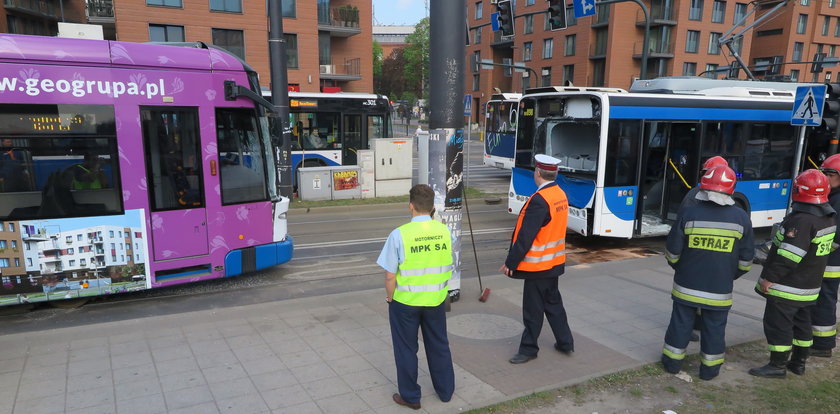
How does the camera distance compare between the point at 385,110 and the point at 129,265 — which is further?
the point at 385,110

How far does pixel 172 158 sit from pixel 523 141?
682 centimetres

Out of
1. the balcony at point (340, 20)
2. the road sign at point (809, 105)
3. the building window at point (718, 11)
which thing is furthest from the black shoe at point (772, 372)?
the building window at point (718, 11)

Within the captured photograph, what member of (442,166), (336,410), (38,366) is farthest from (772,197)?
(38,366)

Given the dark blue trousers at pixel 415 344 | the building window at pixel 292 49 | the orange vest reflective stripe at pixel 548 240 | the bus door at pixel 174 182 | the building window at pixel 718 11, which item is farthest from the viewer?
the building window at pixel 718 11

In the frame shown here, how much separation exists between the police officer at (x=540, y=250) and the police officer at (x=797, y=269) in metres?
1.91

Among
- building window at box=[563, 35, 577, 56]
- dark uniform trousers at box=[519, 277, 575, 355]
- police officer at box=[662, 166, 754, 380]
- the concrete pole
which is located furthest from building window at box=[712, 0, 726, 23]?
dark uniform trousers at box=[519, 277, 575, 355]

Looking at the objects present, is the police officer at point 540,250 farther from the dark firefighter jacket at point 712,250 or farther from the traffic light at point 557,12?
the traffic light at point 557,12

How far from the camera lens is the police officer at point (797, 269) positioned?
4762 millimetres

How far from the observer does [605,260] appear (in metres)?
9.68

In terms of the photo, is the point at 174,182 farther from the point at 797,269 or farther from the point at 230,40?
the point at 230,40

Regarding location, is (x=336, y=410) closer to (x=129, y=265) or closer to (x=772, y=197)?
(x=129, y=265)

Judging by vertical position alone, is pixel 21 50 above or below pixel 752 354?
above

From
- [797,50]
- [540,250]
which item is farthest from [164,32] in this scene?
[797,50]

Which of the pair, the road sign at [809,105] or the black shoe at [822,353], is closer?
the black shoe at [822,353]
